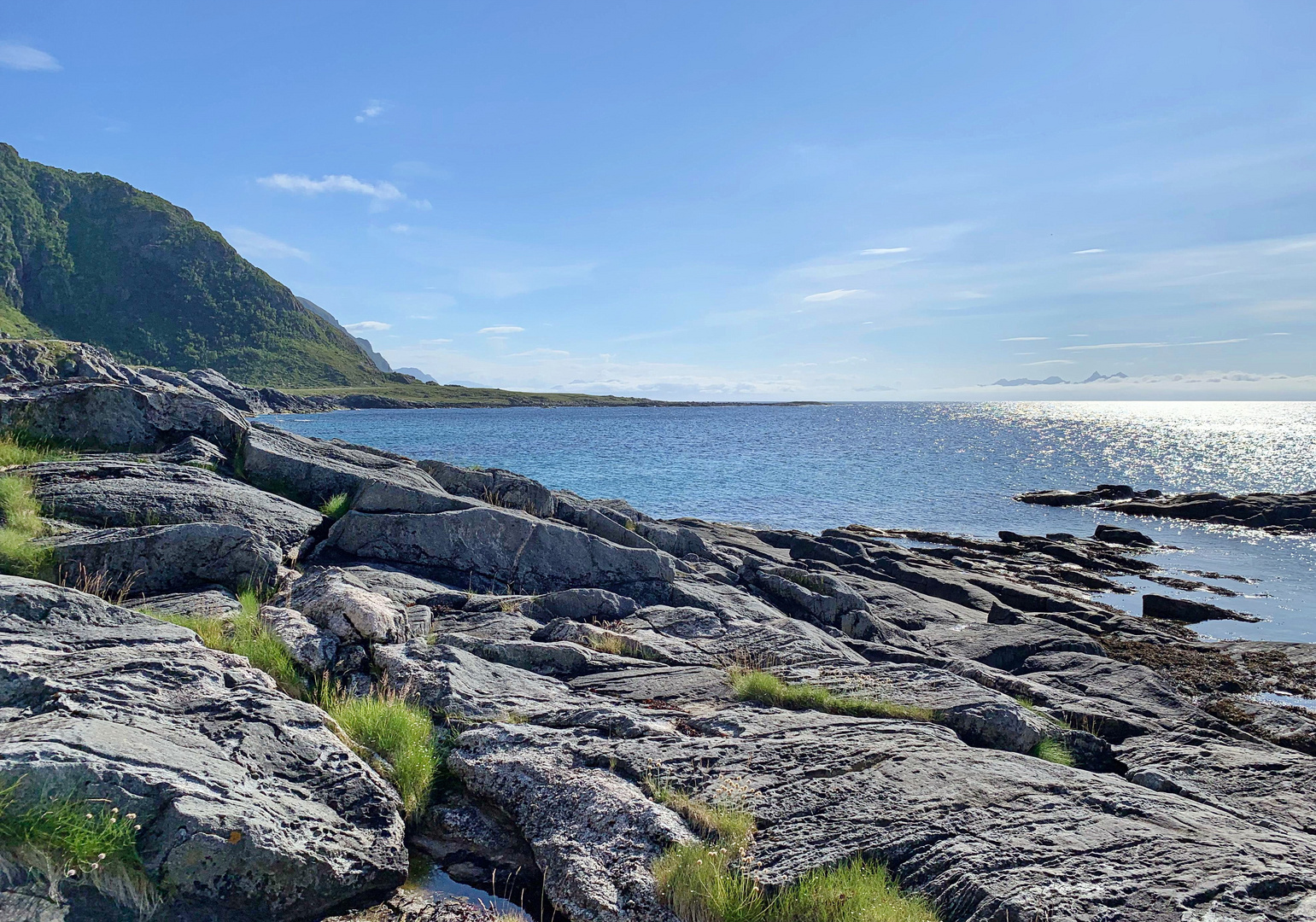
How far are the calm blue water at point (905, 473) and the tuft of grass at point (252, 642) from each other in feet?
103

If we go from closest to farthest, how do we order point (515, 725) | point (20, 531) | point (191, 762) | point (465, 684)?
point (191, 762) < point (515, 725) < point (465, 684) < point (20, 531)

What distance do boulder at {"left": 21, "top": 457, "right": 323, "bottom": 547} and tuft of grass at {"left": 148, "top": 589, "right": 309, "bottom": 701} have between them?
119 inches

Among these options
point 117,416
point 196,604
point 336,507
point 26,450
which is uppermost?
point 117,416

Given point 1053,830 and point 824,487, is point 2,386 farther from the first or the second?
point 824,487

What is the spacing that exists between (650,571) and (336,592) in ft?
25.1

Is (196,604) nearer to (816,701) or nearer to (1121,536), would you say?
(816,701)

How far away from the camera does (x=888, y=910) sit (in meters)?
5.51

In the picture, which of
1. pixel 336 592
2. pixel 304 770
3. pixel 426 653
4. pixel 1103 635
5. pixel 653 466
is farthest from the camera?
pixel 653 466

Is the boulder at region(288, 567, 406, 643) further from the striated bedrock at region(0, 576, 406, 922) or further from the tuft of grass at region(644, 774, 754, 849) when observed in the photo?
the tuft of grass at region(644, 774, 754, 849)

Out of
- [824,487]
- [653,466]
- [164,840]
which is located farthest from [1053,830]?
[653,466]

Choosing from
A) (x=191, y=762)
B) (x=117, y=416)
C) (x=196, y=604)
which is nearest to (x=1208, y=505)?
(x=196, y=604)

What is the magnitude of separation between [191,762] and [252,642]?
309 centimetres

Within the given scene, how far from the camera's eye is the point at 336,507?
15.4 metres

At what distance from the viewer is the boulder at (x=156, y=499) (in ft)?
38.6
